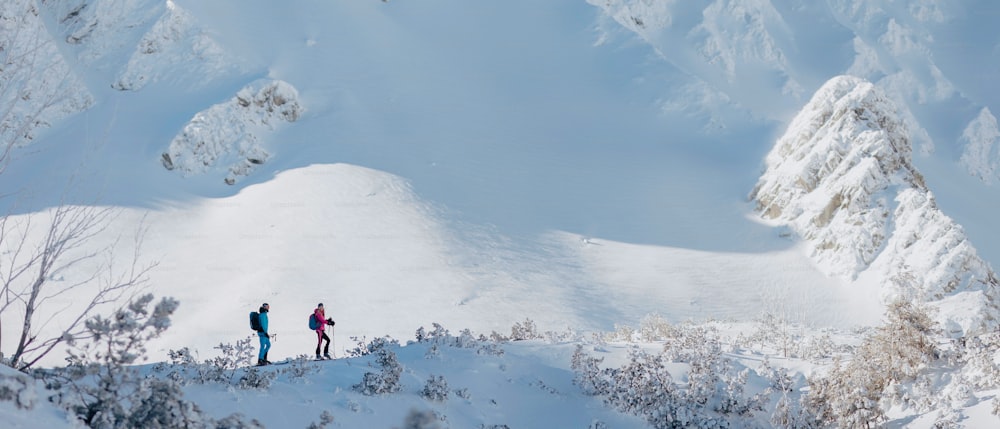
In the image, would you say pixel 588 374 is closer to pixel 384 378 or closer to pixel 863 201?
pixel 384 378

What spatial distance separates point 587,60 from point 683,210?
49.4ft

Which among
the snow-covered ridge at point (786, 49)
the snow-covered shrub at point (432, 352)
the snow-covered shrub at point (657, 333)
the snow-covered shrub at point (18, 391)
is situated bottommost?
the snow-covered shrub at point (18, 391)

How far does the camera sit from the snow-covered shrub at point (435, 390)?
9.61m

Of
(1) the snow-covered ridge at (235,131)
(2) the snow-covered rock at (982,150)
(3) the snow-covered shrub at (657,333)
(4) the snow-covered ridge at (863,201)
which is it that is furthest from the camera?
(2) the snow-covered rock at (982,150)

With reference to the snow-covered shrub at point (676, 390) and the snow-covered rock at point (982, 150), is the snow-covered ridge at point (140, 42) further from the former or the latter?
the snow-covered rock at point (982, 150)

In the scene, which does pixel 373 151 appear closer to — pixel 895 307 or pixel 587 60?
pixel 587 60

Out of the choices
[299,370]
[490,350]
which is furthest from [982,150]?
[299,370]

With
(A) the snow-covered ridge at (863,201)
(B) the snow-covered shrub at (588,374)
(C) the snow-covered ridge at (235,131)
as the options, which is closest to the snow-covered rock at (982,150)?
Result: (A) the snow-covered ridge at (863,201)

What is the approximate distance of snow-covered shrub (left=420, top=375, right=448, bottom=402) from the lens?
9.61 metres

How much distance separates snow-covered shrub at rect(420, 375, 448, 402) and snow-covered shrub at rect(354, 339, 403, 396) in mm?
314

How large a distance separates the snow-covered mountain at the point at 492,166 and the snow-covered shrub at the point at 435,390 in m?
6.65

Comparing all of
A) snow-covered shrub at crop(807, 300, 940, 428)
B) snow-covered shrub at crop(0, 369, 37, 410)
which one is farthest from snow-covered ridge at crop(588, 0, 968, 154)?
snow-covered shrub at crop(0, 369, 37, 410)

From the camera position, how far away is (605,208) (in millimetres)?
32000

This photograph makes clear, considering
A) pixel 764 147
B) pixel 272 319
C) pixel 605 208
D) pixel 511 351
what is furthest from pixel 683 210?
pixel 511 351
